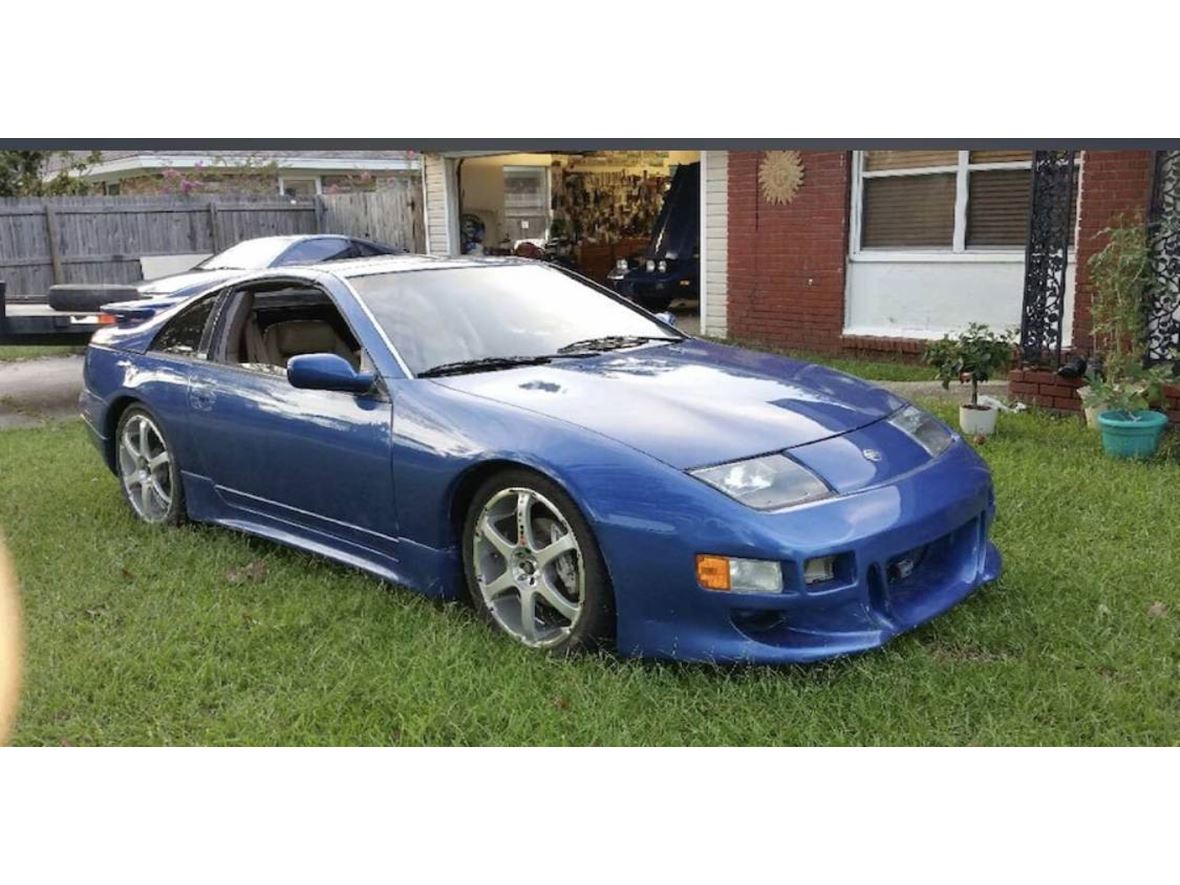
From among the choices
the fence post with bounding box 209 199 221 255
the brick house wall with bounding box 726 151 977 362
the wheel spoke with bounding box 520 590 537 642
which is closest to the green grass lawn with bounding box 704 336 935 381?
the brick house wall with bounding box 726 151 977 362

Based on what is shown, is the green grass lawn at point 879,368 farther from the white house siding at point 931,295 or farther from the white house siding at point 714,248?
the white house siding at point 714,248

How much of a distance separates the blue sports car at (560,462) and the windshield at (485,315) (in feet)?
0.03

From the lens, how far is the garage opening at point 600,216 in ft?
17.6

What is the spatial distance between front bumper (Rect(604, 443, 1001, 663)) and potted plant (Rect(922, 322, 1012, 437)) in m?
3.11

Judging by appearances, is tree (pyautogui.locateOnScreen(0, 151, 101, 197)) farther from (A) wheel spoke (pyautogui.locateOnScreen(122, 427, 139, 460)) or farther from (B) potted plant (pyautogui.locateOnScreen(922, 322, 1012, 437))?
(B) potted plant (pyautogui.locateOnScreen(922, 322, 1012, 437))

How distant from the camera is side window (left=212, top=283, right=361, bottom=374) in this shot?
4.27 m

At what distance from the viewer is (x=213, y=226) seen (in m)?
5.94

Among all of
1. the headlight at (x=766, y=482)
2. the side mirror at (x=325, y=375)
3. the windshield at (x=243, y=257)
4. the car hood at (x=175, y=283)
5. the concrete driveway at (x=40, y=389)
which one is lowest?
the concrete driveway at (x=40, y=389)

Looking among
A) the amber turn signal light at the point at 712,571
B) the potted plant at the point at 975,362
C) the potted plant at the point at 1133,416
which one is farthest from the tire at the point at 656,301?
the amber turn signal light at the point at 712,571

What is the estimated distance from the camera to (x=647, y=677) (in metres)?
2.93

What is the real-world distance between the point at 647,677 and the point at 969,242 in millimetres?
6301

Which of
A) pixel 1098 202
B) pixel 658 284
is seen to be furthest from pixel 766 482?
pixel 658 284

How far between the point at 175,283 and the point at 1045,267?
17.5ft
